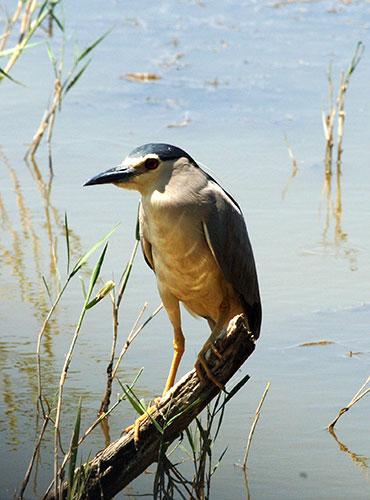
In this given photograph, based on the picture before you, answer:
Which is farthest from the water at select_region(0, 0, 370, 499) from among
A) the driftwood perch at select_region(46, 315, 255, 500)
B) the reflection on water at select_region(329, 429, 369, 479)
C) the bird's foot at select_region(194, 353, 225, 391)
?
the bird's foot at select_region(194, 353, 225, 391)

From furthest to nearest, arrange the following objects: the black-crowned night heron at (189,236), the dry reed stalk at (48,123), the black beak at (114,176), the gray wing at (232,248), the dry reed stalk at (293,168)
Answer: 1. the dry reed stalk at (48,123)
2. the dry reed stalk at (293,168)
3. the gray wing at (232,248)
4. the black-crowned night heron at (189,236)
5. the black beak at (114,176)

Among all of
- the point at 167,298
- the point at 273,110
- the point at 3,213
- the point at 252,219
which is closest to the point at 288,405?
the point at 167,298

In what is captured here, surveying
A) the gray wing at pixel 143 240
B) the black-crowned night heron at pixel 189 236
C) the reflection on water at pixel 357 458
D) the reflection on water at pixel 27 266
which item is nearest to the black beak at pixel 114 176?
the black-crowned night heron at pixel 189 236

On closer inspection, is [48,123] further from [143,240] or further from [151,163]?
[151,163]

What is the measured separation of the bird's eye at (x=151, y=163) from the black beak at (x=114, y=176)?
0.23 ft

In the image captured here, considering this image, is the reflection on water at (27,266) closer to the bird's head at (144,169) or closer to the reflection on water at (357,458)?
the bird's head at (144,169)

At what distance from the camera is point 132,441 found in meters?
4.64

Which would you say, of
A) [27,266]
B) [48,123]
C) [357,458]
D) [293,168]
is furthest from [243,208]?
[357,458]

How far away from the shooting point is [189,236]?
4855 millimetres

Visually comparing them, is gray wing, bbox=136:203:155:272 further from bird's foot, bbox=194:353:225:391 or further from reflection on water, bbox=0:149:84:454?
bird's foot, bbox=194:353:225:391

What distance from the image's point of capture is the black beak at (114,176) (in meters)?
4.68

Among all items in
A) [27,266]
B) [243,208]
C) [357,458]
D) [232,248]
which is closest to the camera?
[232,248]

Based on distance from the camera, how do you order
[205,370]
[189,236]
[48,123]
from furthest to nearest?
1. [48,123]
2. [189,236]
3. [205,370]

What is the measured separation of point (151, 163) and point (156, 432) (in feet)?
3.21
